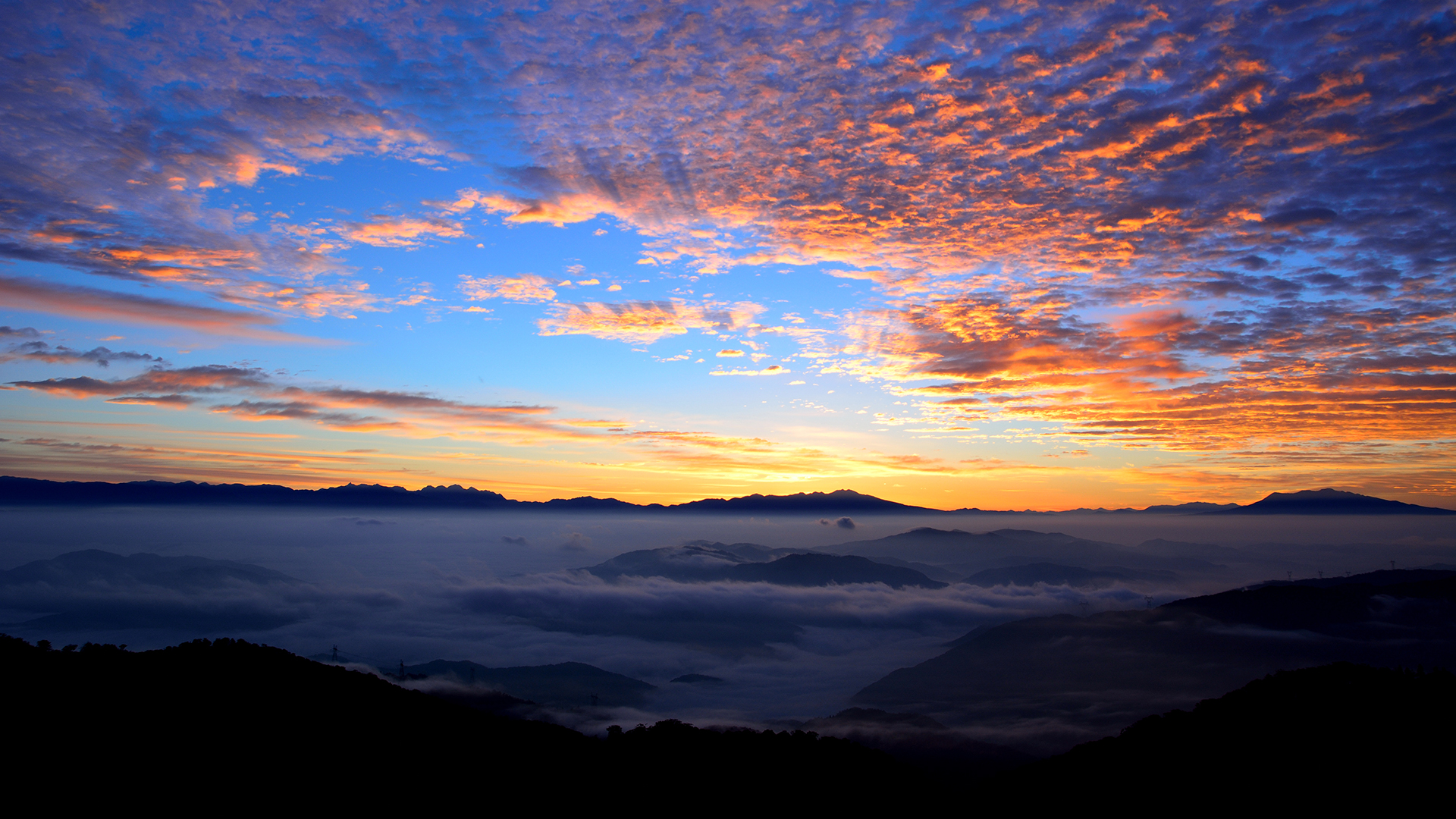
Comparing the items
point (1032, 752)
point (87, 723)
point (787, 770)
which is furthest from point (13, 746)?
point (1032, 752)

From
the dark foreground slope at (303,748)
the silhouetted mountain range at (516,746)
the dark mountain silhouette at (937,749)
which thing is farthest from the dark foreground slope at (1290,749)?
the dark mountain silhouette at (937,749)

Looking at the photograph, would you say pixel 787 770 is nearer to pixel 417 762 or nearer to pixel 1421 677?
pixel 417 762

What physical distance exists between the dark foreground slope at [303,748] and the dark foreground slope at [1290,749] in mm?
30999

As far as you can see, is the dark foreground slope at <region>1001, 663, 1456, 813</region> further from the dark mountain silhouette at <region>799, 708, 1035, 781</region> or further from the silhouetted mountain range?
the dark mountain silhouette at <region>799, 708, 1035, 781</region>

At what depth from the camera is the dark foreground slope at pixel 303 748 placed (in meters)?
45.5

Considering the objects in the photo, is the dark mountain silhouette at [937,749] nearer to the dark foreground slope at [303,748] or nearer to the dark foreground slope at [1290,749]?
the dark foreground slope at [1290,749]

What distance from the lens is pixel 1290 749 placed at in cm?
7294

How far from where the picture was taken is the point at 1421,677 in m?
78.3

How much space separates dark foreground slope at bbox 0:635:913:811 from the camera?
45.5m

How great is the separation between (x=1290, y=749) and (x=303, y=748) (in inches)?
3933

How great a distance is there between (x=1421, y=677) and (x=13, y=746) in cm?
13318

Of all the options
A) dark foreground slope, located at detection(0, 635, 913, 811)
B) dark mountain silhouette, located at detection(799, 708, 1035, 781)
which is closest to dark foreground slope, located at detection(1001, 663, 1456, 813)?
dark foreground slope, located at detection(0, 635, 913, 811)

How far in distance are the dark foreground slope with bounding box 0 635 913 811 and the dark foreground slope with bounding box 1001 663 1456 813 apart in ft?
102

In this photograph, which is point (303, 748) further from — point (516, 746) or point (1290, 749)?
point (1290, 749)
